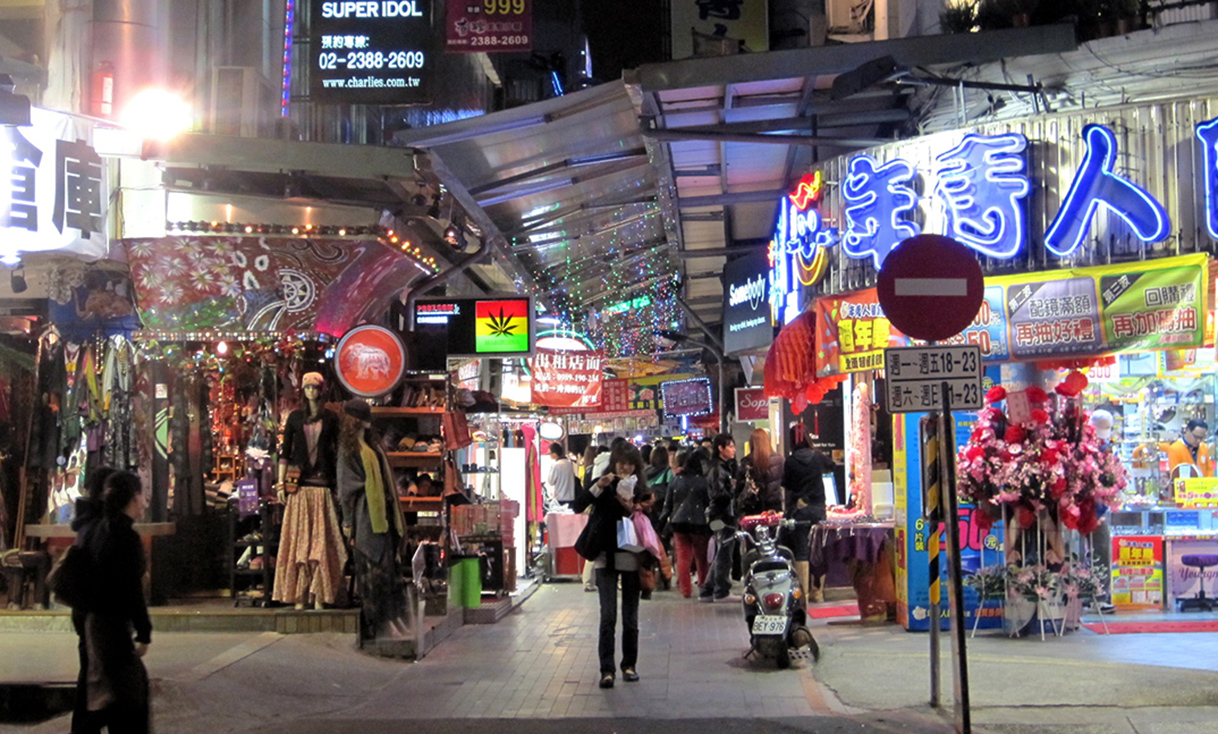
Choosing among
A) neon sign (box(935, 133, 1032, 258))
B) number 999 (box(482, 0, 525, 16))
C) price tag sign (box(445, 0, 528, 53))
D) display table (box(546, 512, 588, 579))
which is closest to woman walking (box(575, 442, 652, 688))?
neon sign (box(935, 133, 1032, 258))

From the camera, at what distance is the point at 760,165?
13.7 meters

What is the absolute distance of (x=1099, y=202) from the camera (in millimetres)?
10219

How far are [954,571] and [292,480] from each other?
6041 millimetres

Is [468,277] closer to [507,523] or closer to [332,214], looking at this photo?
[507,523]

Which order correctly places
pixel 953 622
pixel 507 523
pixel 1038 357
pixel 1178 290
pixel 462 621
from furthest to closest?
pixel 507 523 < pixel 462 621 < pixel 1038 357 < pixel 1178 290 < pixel 953 622

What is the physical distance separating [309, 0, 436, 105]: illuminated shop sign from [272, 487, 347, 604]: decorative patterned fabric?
3.66m

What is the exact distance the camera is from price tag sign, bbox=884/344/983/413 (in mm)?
7918

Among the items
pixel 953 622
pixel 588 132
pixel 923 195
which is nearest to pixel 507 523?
pixel 588 132

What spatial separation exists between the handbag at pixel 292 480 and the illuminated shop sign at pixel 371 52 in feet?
11.2

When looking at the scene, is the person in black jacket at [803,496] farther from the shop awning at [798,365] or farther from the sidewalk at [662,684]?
the sidewalk at [662,684]

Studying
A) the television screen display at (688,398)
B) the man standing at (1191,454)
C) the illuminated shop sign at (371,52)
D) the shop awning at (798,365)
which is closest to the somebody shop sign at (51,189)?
the illuminated shop sign at (371,52)

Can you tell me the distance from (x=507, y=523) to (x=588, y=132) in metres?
5.34

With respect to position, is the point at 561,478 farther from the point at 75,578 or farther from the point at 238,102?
the point at 75,578

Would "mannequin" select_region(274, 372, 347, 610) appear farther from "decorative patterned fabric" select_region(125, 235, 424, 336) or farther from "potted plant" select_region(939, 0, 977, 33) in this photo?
"potted plant" select_region(939, 0, 977, 33)
